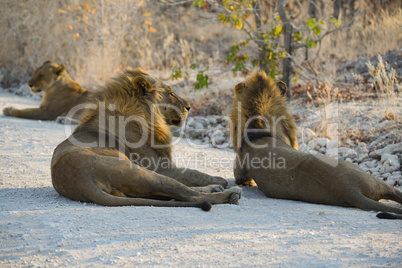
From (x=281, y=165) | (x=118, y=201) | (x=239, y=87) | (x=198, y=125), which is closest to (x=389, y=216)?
(x=281, y=165)

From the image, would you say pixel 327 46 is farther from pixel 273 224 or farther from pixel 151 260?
pixel 151 260

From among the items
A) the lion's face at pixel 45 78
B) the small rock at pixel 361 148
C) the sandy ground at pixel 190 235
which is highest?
the lion's face at pixel 45 78

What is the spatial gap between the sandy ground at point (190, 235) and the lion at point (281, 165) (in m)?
0.14

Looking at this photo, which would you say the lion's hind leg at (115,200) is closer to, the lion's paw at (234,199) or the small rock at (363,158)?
the lion's paw at (234,199)

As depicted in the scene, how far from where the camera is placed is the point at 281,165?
448 centimetres

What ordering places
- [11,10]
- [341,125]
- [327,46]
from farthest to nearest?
[11,10] < [327,46] < [341,125]

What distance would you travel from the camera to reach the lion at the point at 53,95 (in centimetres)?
908

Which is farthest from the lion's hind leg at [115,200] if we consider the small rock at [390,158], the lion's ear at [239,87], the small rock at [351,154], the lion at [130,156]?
the small rock at [351,154]

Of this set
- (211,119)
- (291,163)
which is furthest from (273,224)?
(211,119)

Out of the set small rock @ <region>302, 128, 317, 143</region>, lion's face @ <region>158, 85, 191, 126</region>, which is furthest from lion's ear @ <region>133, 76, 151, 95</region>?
small rock @ <region>302, 128, 317, 143</region>

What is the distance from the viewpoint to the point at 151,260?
2.72 m

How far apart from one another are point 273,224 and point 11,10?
12.2 metres

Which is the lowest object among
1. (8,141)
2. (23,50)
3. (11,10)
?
(8,141)

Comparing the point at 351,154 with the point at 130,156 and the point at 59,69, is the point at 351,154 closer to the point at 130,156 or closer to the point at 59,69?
the point at 130,156
